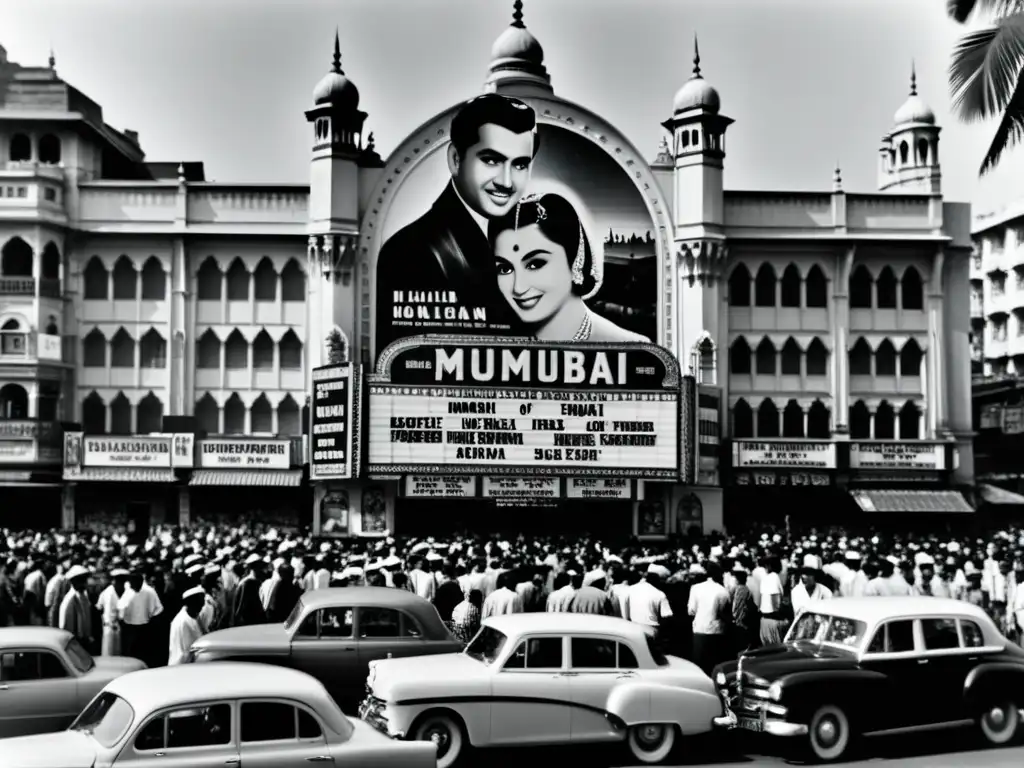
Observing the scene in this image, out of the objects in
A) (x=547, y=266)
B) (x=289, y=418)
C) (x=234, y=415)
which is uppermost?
(x=547, y=266)

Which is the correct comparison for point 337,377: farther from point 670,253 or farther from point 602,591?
point 602,591

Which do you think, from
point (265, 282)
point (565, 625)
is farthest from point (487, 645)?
point (265, 282)

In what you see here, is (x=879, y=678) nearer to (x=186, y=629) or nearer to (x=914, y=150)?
(x=186, y=629)

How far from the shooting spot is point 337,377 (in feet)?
120

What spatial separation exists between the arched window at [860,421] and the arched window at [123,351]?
84.2ft

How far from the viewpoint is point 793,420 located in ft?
142

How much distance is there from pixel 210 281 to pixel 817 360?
21.9 m

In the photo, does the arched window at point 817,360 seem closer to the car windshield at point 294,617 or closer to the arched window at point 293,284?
the arched window at point 293,284

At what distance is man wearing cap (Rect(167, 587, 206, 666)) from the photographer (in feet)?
44.6

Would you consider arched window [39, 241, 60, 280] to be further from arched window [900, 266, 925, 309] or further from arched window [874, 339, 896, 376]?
arched window [900, 266, 925, 309]

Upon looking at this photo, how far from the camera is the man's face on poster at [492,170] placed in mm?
40750

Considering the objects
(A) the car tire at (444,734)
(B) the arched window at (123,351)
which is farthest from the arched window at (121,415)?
(A) the car tire at (444,734)

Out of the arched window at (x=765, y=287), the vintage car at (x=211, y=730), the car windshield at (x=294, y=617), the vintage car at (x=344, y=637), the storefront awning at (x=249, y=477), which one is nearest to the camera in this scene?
the vintage car at (x=211, y=730)

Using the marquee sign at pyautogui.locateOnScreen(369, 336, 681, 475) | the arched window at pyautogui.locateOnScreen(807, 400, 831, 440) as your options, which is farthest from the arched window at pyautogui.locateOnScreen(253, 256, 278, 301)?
the arched window at pyautogui.locateOnScreen(807, 400, 831, 440)
